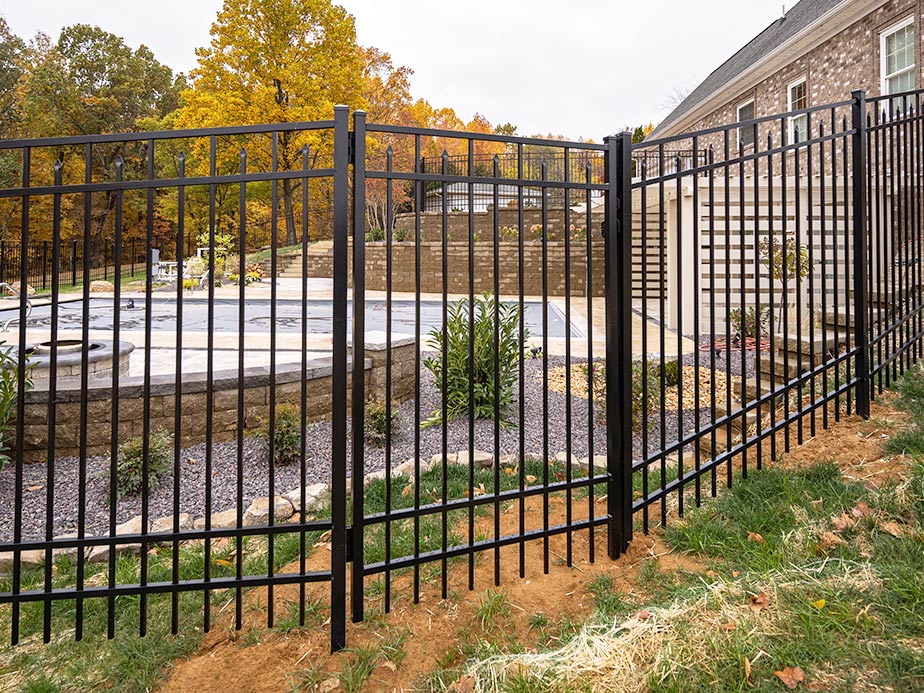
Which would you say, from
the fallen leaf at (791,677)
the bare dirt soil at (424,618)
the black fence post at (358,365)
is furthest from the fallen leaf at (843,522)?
the black fence post at (358,365)

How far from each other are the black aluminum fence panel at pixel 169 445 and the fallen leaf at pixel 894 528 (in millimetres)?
2036

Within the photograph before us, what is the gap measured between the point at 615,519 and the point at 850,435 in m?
1.64

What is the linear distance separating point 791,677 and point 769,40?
17.0 m

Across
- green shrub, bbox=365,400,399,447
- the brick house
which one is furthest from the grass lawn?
the brick house

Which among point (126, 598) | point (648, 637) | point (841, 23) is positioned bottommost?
point (126, 598)

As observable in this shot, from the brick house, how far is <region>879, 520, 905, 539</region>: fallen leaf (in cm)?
801

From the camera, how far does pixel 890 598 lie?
66.4 inches

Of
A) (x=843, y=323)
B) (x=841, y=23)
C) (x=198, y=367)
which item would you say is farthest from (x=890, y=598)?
(x=841, y=23)

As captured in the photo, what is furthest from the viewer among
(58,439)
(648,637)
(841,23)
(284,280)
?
(284,280)

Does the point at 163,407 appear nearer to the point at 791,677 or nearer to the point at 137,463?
the point at 137,463

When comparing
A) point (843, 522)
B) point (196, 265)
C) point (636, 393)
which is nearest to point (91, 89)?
point (196, 265)

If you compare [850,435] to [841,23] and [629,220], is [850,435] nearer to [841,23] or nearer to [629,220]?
[629,220]

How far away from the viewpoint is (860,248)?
3.15m

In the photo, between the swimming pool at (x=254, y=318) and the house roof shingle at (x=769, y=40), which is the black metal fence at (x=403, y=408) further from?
the house roof shingle at (x=769, y=40)
